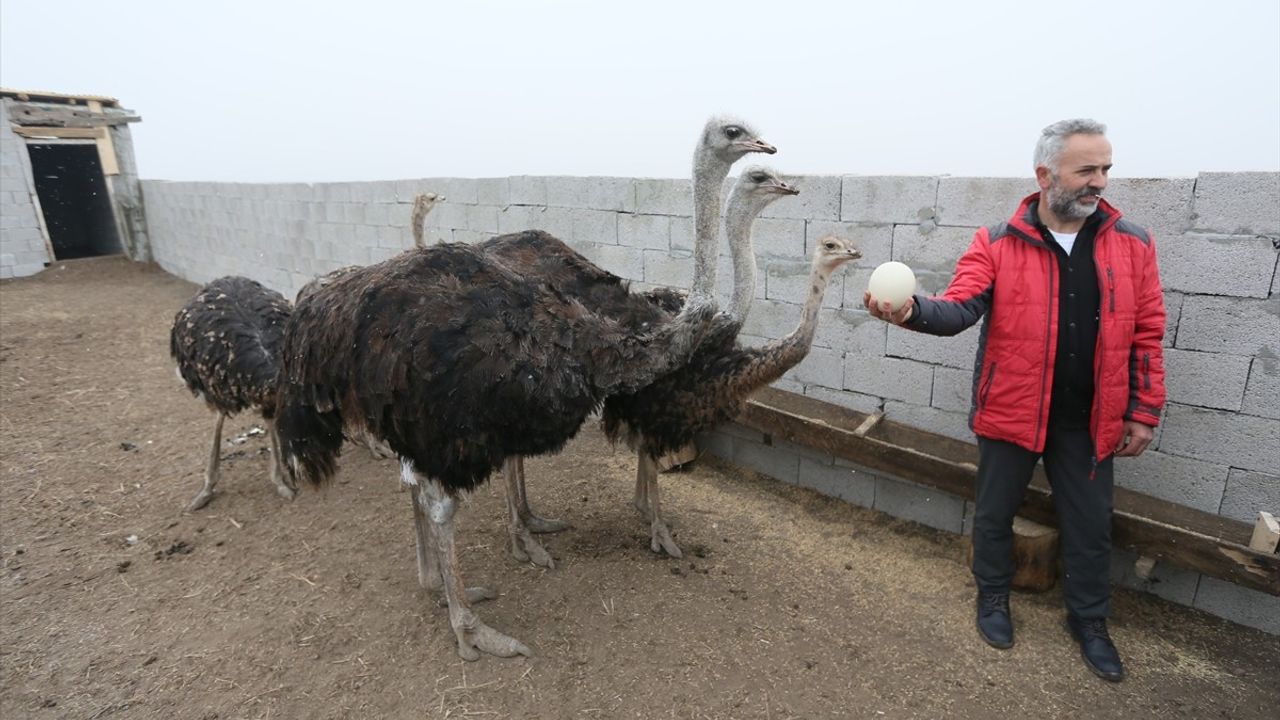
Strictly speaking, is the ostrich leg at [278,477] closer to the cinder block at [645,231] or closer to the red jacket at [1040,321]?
the cinder block at [645,231]

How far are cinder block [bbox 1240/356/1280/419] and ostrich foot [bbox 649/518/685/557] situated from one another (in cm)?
242

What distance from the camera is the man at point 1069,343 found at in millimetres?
2404

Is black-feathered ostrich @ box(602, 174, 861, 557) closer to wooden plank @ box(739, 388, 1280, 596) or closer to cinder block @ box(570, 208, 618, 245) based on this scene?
wooden plank @ box(739, 388, 1280, 596)

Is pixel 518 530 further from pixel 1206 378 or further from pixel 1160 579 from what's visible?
pixel 1206 378

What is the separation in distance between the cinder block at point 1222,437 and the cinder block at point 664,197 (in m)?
2.64

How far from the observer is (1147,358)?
2441 mm

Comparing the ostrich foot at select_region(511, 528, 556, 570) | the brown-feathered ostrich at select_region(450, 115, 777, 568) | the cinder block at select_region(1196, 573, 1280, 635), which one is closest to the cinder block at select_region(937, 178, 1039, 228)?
the brown-feathered ostrich at select_region(450, 115, 777, 568)

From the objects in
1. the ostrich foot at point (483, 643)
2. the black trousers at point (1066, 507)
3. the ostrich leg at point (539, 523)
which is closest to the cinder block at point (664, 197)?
the ostrich leg at point (539, 523)

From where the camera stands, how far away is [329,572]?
354cm

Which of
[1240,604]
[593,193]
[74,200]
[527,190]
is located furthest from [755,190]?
[74,200]

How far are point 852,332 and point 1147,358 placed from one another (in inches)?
61.1

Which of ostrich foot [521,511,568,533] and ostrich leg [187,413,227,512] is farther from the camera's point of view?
ostrich leg [187,413,227,512]

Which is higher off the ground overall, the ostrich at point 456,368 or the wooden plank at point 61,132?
the wooden plank at point 61,132

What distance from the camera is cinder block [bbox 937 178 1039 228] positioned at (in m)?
3.10
